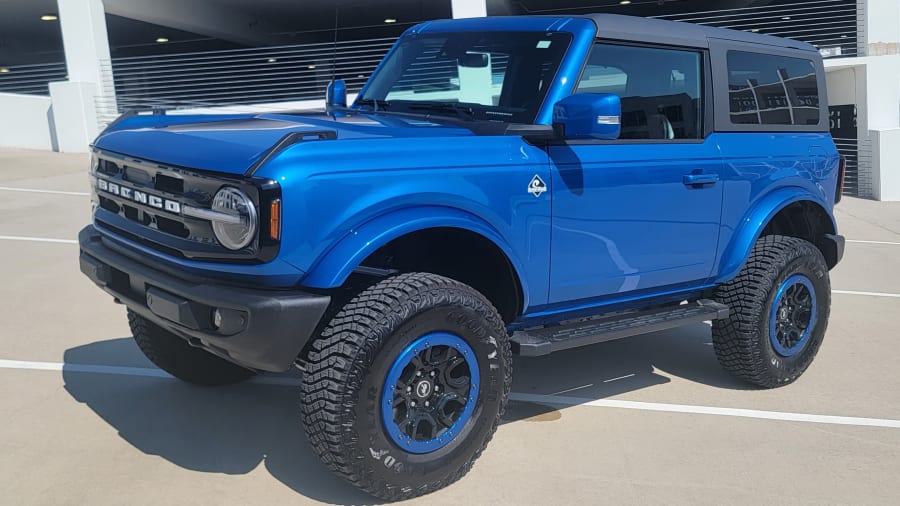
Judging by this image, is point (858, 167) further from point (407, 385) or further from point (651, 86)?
point (407, 385)

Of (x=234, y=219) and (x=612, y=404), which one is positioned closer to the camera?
(x=234, y=219)

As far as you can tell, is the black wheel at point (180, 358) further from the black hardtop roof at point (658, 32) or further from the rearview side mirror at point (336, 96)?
the black hardtop roof at point (658, 32)

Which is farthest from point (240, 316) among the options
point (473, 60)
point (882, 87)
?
point (882, 87)

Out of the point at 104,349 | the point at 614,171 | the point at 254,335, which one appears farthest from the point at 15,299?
the point at 614,171

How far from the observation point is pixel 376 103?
15.1ft

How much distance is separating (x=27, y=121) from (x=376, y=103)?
1440cm

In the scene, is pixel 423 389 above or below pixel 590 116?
below

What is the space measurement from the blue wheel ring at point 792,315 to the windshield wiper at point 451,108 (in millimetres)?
2086

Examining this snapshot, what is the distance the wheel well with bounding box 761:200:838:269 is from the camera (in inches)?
202

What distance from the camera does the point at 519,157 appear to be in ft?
11.8

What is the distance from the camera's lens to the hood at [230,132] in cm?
307

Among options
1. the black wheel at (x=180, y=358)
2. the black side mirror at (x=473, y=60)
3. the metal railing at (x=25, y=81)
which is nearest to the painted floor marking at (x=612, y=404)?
the black wheel at (x=180, y=358)

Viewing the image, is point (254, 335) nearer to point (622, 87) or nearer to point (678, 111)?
point (622, 87)

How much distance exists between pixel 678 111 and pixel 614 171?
0.71 m
